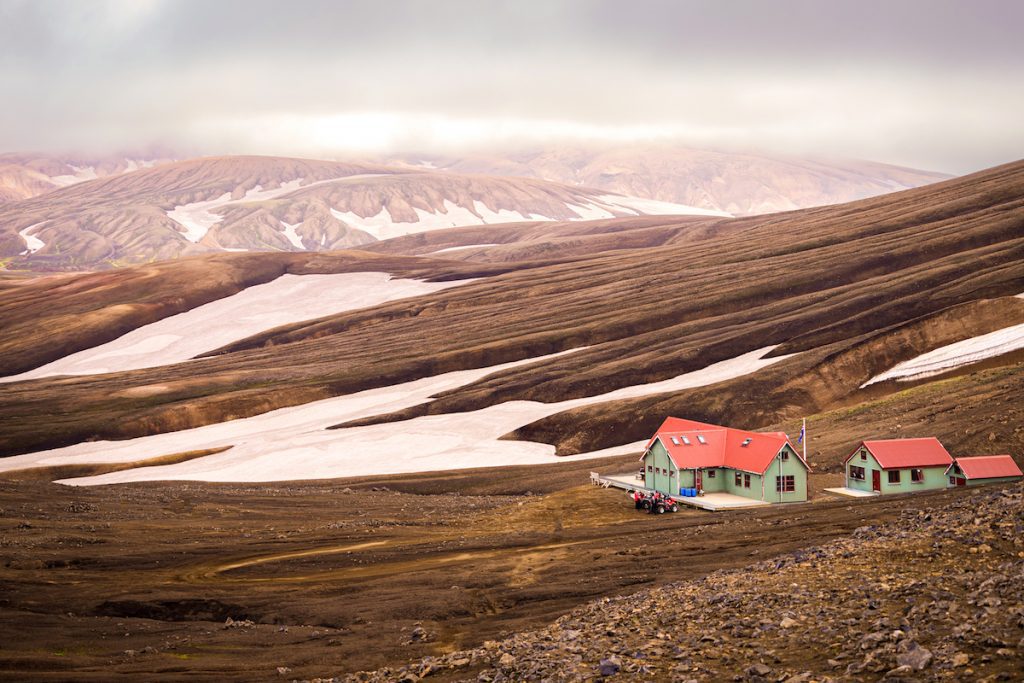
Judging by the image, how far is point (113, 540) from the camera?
4856cm

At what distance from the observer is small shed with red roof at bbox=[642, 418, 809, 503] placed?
188ft

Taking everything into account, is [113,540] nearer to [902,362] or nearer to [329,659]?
[329,659]

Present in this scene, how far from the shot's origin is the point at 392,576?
42.2m

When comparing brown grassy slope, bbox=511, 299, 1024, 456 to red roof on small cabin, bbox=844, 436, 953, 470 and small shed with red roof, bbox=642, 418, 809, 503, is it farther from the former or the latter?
red roof on small cabin, bbox=844, 436, 953, 470

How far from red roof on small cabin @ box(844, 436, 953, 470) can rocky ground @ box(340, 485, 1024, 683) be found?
21936mm

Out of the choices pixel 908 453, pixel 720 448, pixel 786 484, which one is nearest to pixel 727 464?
pixel 720 448

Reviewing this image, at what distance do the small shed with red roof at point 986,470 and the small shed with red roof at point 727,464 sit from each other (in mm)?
8567

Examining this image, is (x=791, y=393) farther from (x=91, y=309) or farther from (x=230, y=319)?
(x=91, y=309)

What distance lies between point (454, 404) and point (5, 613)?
74120 mm

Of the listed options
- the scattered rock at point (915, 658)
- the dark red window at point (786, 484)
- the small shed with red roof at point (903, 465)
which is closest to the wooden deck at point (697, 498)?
the dark red window at point (786, 484)

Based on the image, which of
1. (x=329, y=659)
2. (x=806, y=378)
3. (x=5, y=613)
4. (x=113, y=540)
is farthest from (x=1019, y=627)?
(x=806, y=378)

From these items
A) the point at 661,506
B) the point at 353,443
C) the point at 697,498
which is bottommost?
the point at 697,498

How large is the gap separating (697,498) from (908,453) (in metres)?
12.5

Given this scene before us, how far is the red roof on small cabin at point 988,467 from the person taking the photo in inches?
2062
